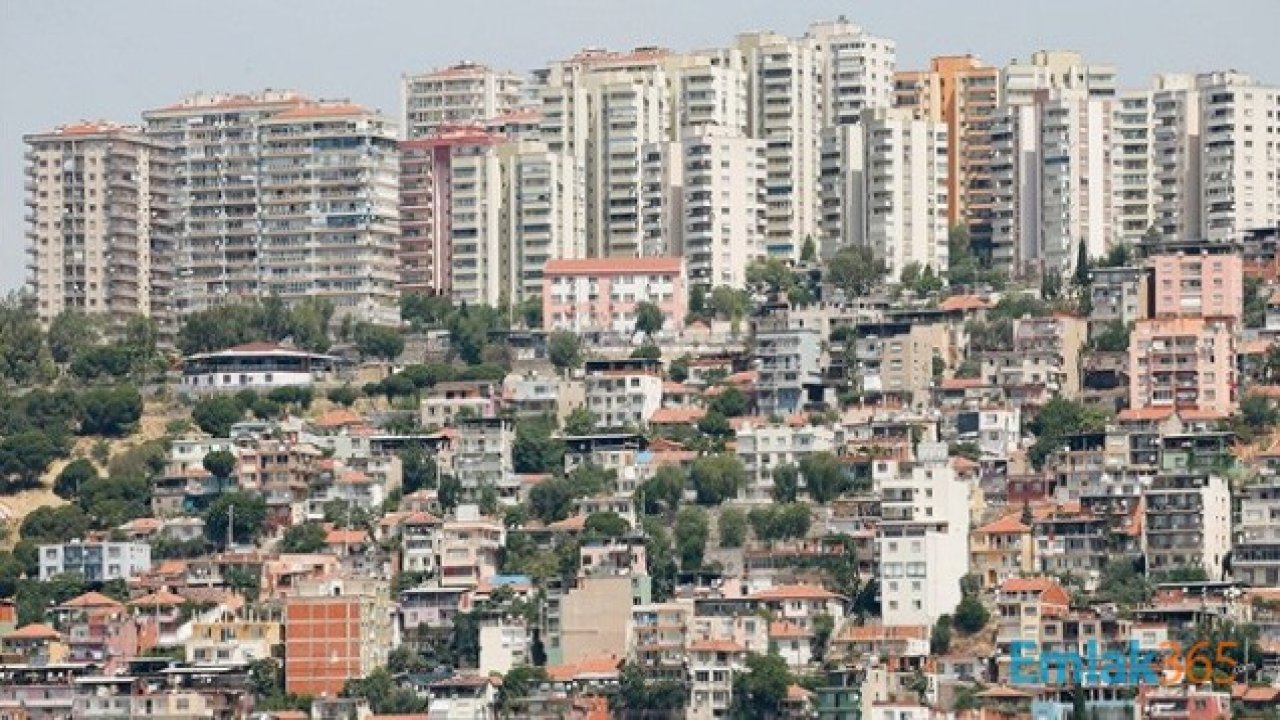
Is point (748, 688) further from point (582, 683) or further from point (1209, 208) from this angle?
point (1209, 208)

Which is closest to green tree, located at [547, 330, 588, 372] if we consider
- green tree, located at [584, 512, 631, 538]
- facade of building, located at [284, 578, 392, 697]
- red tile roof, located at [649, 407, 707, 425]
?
red tile roof, located at [649, 407, 707, 425]

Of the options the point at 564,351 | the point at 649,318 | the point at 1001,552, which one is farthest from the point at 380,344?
the point at 1001,552

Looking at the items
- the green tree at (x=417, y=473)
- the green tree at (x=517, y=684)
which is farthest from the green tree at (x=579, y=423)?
the green tree at (x=517, y=684)

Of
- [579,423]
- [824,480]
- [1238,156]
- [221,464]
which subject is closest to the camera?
[824,480]

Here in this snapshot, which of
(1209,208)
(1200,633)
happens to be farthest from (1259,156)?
(1200,633)

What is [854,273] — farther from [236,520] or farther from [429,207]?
[236,520]

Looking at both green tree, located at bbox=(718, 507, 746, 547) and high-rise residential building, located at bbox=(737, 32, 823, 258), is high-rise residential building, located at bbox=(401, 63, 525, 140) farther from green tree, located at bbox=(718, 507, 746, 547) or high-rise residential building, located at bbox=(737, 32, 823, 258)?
green tree, located at bbox=(718, 507, 746, 547)
